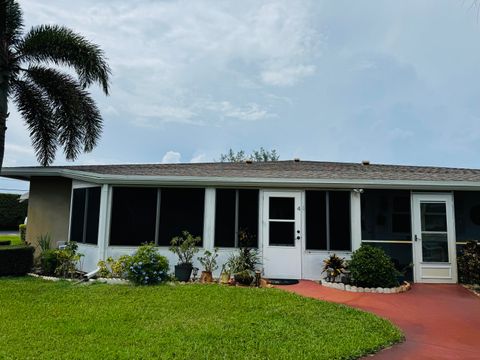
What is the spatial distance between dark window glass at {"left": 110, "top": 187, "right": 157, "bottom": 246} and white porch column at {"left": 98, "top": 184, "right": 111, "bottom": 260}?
0.43ft

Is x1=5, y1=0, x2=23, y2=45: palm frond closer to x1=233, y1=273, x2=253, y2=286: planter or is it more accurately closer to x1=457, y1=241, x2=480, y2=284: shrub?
x1=233, y1=273, x2=253, y2=286: planter

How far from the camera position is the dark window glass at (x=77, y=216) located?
9942 millimetres

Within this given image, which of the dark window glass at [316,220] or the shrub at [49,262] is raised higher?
the dark window glass at [316,220]

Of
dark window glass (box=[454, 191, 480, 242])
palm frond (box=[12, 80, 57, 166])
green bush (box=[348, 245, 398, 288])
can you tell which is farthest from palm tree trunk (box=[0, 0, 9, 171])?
dark window glass (box=[454, 191, 480, 242])

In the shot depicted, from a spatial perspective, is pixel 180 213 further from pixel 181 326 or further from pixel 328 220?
pixel 181 326

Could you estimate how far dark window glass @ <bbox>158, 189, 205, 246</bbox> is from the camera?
9367 mm

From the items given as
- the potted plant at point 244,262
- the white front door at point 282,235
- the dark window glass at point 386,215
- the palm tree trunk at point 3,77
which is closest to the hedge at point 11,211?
the palm tree trunk at point 3,77

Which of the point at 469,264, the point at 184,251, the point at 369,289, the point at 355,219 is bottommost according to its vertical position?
the point at 369,289

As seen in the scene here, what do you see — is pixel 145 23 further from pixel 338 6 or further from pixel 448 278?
pixel 448 278

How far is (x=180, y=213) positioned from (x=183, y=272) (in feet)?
5.24

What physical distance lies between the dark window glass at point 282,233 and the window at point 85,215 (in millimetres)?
4566

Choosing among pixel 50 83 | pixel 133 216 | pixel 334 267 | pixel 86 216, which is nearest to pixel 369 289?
pixel 334 267

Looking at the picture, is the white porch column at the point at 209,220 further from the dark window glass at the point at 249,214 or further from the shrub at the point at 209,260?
the dark window glass at the point at 249,214

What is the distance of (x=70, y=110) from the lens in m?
11.5
